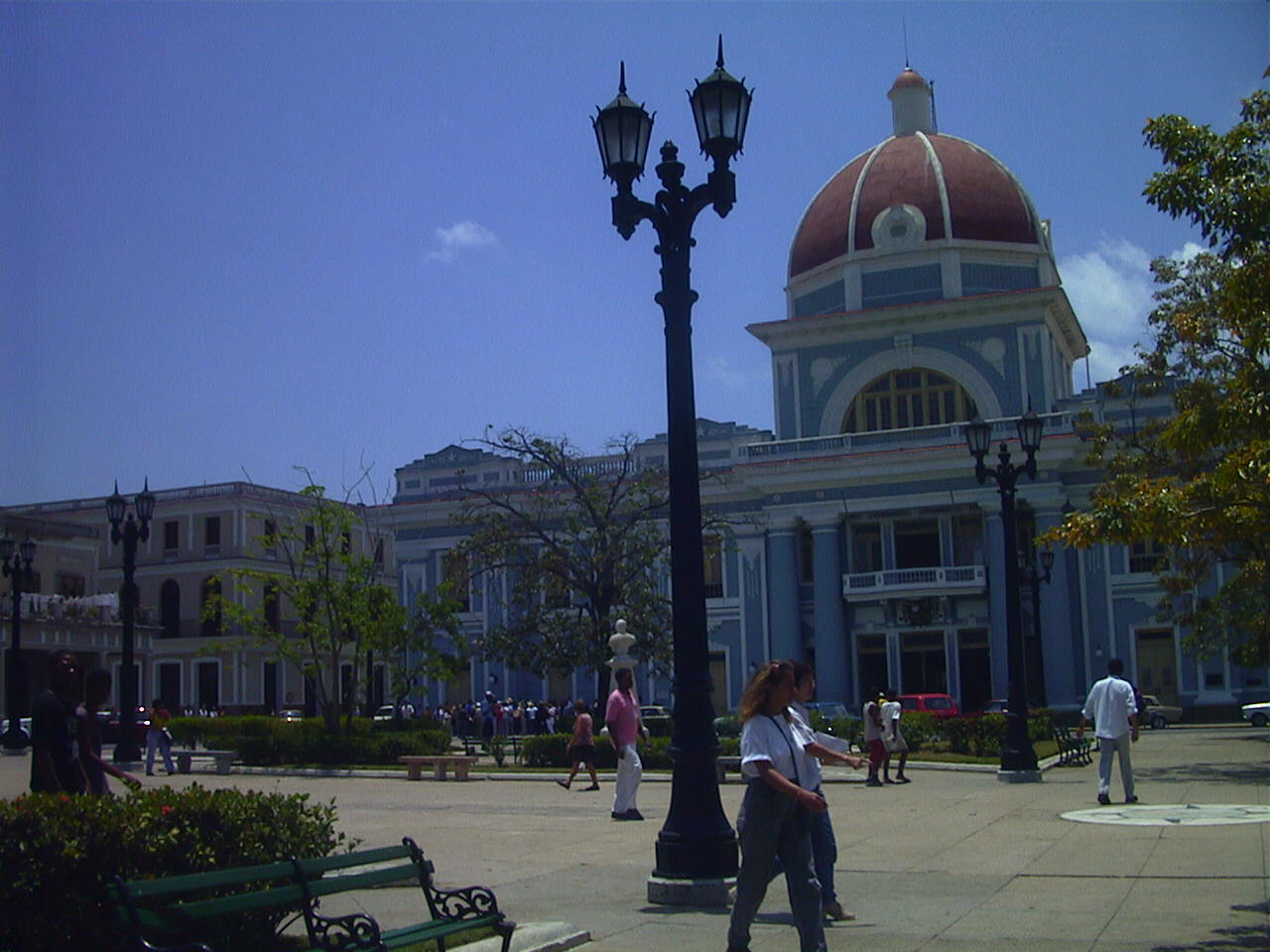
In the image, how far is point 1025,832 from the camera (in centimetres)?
1426

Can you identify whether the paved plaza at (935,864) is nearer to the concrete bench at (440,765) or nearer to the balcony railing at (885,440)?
the concrete bench at (440,765)

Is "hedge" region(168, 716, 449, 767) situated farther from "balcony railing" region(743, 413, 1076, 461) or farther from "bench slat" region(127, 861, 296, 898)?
"balcony railing" region(743, 413, 1076, 461)

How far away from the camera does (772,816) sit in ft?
24.8

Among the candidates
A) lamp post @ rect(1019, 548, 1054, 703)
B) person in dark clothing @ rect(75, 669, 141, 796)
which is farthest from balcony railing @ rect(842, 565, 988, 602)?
person in dark clothing @ rect(75, 669, 141, 796)

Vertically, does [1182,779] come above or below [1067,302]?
below

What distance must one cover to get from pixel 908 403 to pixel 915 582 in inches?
290

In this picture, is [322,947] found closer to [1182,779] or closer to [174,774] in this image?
[1182,779]

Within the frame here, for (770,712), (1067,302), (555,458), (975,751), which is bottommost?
(975,751)

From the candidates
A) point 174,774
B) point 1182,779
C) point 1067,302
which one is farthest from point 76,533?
point 1182,779

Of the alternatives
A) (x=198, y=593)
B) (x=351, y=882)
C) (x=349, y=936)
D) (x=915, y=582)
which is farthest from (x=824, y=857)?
(x=198, y=593)

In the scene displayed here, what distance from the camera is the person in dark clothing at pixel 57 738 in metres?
9.04

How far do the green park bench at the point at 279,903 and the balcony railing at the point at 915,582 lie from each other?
41.8 metres

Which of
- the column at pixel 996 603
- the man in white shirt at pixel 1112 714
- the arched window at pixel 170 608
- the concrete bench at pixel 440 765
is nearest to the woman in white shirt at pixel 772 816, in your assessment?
the man in white shirt at pixel 1112 714

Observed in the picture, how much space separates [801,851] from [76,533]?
55.3m
